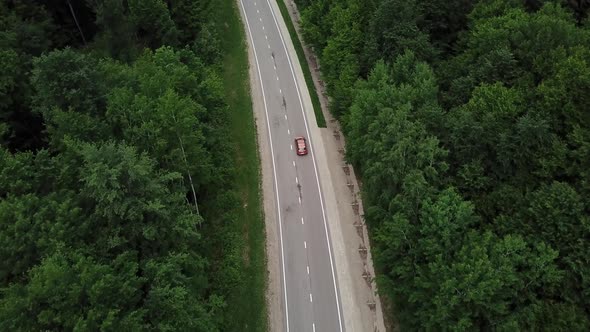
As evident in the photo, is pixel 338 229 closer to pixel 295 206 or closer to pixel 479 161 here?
pixel 295 206

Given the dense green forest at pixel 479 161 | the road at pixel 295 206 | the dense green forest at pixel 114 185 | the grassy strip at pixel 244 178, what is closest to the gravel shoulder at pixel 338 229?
the road at pixel 295 206

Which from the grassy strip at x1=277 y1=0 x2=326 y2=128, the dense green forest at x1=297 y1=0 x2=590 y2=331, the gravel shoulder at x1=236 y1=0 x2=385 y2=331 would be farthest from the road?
the dense green forest at x1=297 y1=0 x2=590 y2=331

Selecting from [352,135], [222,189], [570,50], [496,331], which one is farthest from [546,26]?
[222,189]

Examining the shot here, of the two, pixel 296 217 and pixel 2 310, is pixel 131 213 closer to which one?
pixel 2 310

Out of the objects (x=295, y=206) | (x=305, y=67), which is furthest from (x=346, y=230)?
(x=305, y=67)

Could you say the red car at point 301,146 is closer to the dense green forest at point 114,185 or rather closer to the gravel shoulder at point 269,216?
the gravel shoulder at point 269,216

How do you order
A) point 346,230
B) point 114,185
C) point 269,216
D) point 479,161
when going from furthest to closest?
1. point 269,216
2. point 346,230
3. point 479,161
4. point 114,185
